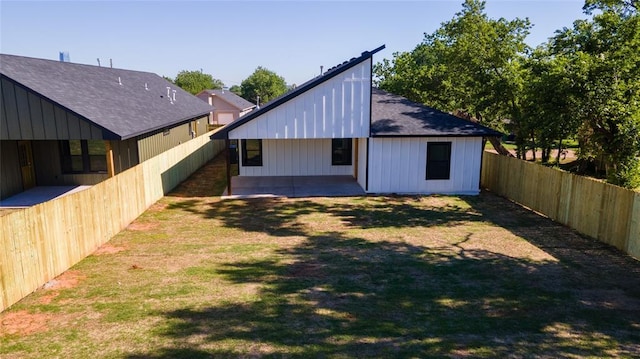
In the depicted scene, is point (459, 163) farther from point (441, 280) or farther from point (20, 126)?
→ point (20, 126)

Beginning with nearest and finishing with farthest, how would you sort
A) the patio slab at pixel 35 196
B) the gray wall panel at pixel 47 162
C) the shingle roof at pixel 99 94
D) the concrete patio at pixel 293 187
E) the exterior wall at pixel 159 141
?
1. the shingle roof at pixel 99 94
2. the patio slab at pixel 35 196
3. the concrete patio at pixel 293 187
4. the gray wall panel at pixel 47 162
5. the exterior wall at pixel 159 141

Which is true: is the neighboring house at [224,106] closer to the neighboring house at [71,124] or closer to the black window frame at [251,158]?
the neighboring house at [71,124]

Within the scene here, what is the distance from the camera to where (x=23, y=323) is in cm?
757

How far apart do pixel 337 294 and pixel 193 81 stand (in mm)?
97749

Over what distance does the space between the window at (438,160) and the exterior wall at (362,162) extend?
2702 mm

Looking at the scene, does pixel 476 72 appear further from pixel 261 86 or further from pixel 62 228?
pixel 261 86

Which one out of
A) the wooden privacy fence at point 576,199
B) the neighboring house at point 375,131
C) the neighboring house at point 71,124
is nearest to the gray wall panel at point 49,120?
the neighboring house at point 71,124

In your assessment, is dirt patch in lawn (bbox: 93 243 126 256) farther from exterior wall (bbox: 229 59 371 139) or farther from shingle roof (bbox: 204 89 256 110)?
shingle roof (bbox: 204 89 256 110)

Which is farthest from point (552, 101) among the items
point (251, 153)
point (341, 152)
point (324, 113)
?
point (251, 153)

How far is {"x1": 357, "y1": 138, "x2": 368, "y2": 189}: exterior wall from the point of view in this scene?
18.8m

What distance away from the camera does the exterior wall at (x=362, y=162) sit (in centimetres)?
1881

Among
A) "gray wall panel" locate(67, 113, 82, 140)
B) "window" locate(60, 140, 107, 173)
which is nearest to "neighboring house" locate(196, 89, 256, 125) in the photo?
"window" locate(60, 140, 107, 173)

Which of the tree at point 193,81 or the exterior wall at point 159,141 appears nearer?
the exterior wall at point 159,141

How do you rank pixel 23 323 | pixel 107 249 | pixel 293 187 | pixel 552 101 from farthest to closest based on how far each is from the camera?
1. pixel 293 187
2. pixel 552 101
3. pixel 107 249
4. pixel 23 323
